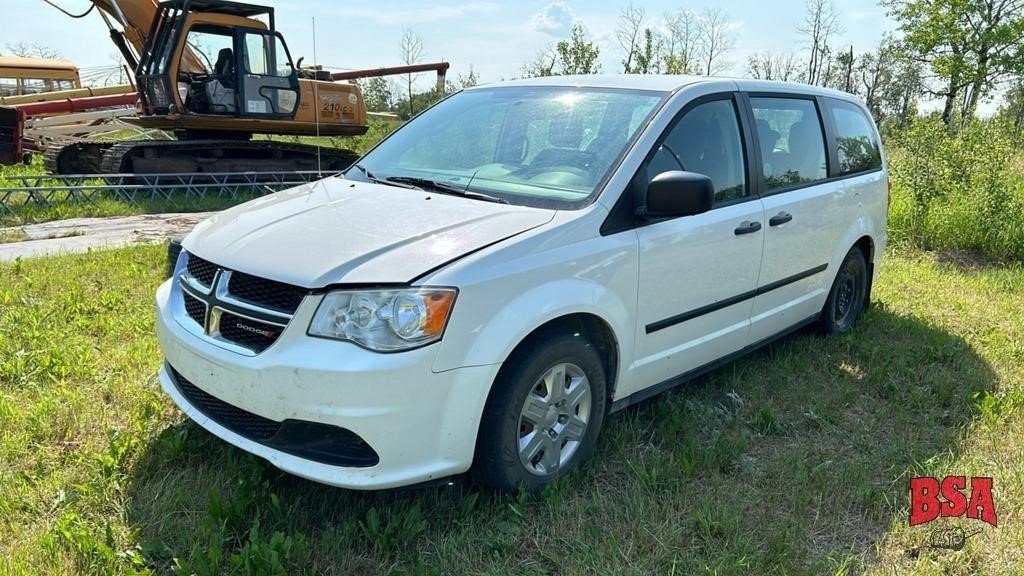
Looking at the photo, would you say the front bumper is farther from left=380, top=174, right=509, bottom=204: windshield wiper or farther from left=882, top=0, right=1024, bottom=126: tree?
left=882, top=0, right=1024, bottom=126: tree

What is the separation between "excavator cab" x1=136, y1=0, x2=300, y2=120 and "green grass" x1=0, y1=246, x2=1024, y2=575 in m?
7.30

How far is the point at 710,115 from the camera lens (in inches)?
145

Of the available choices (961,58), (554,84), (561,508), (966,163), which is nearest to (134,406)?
(561,508)

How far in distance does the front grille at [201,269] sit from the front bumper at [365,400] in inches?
14.8

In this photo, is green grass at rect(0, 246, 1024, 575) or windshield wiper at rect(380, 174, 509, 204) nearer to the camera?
green grass at rect(0, 246, 1024, 575)

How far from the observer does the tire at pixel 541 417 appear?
106 inches

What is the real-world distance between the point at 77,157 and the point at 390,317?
12.4 m

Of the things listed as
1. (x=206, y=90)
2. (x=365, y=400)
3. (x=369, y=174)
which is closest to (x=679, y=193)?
(x=365, y=400)

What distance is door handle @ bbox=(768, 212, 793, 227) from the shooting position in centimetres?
391

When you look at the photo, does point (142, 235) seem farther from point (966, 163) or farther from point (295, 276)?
point (966, 163)

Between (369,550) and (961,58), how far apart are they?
3239 cm

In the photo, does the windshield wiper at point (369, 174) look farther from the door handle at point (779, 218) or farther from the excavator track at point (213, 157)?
the excavator track at point (213, 157)

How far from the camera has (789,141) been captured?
4.29 metres

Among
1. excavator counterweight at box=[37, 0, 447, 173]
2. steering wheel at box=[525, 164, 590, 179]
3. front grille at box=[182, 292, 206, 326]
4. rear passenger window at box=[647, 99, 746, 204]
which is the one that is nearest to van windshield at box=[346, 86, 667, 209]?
steering wheel at box=[525, 164, 590, 179]
